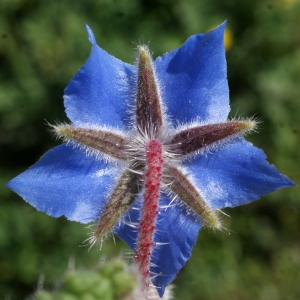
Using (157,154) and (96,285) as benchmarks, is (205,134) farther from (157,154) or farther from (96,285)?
(96,285)

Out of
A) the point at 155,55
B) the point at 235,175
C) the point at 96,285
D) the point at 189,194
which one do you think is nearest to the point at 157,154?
the point at 189,194

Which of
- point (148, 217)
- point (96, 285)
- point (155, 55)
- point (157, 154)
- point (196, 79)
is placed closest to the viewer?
point (96, 285)

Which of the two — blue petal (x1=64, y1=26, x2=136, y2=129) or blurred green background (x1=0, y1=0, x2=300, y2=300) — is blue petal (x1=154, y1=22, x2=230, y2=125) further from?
blurred green background (x1=0, y1=0, x2=300, y2=300)

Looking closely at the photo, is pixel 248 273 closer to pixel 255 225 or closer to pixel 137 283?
pixel 255 225

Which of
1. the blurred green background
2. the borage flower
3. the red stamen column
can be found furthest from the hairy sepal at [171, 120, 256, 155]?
the blurred green background

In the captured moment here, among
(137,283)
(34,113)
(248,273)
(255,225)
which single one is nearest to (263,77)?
(255,225)

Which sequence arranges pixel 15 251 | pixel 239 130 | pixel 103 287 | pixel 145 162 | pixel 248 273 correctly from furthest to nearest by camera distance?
pixel 248 273 < pixel 15 251 < pixel 145 162 < pixel 239 130 < pixel 103 287

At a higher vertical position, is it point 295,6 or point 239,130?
point 295,6

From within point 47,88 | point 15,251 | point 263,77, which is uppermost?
point 263,77
